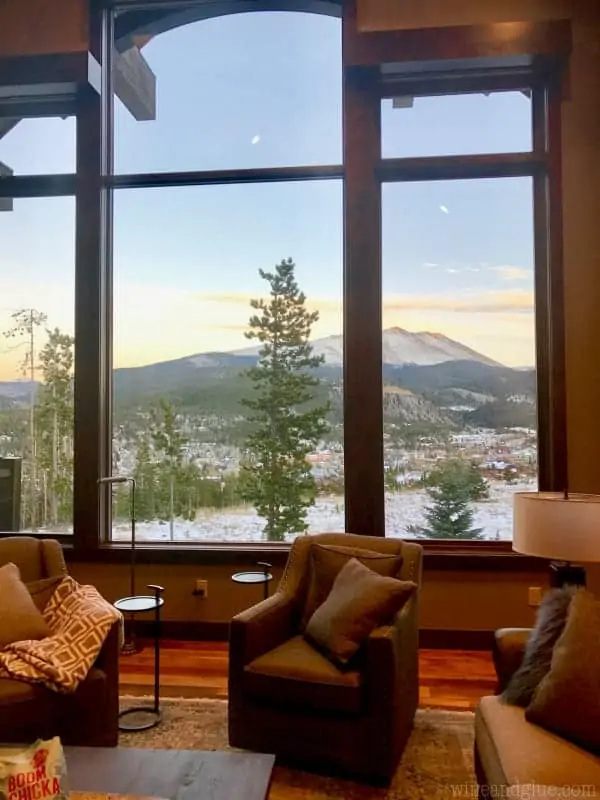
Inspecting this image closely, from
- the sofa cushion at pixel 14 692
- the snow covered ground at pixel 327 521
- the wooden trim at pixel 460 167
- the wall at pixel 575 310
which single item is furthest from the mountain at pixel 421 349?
the sofa cushion at pixel 14 692

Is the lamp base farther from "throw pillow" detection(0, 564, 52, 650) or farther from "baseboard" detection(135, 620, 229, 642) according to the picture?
"baseboard" detection(135, 620, 229, 642)

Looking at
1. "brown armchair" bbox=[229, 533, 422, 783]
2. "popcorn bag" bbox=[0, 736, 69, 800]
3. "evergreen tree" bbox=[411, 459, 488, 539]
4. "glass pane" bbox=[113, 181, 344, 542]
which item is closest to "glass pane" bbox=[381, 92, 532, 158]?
"glass pane" bbox=[113, 181, 344, 542]

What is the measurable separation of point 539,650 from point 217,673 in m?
2.10

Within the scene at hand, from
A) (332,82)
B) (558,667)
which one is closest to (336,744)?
(558,667)

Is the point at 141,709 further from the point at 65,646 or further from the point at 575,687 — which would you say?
the point at 575,687

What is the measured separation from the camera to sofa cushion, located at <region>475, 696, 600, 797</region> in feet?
5.79

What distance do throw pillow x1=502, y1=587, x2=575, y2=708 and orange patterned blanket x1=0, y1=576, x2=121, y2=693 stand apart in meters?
1.59

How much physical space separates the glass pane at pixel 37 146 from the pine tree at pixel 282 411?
167cm

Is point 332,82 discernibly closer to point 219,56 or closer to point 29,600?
point 219,56

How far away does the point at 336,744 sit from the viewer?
99.2 inches

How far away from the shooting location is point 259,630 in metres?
2.77

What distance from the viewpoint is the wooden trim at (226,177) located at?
439 centimetres

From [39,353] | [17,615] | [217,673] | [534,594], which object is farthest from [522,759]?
[39,353]

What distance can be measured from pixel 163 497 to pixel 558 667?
304 cm
